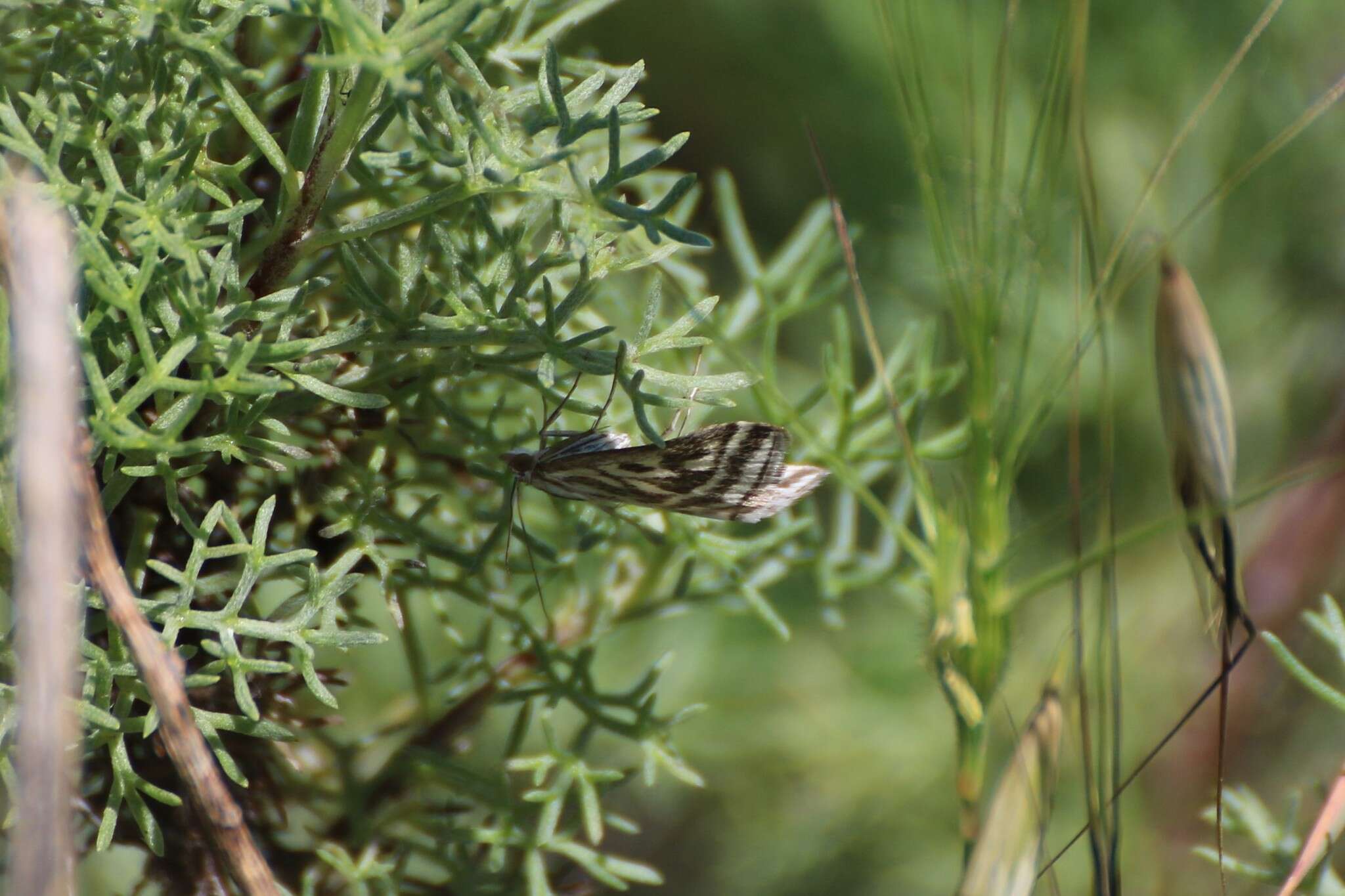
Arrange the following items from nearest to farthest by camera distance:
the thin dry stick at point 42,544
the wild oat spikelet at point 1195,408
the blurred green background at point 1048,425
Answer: the thin dry stick at point 42,544, the wild oat spikelet at point 1195,408, the blurred green background at point 1048,425

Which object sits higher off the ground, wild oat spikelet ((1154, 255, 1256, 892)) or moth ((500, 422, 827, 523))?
wild oat spikelet ((1154, 255, 1256, 892))

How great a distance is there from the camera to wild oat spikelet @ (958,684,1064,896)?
309 mm

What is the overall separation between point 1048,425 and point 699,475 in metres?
0.48

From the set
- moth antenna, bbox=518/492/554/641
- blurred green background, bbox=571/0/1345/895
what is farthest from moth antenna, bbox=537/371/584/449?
blurred green background, bbox=571/0/1345/895

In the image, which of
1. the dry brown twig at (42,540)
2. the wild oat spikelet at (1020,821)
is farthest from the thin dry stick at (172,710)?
the wild oat spikelet at (1020,821)

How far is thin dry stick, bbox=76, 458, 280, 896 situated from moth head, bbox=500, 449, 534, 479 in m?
0.12

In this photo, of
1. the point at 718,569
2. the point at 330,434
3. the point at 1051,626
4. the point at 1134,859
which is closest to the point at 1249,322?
the point at 1051,626

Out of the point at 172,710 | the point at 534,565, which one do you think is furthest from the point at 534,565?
the point at 172,710

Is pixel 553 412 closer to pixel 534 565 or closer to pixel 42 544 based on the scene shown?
pixel 534 565

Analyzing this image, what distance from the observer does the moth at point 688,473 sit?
0.33 meters

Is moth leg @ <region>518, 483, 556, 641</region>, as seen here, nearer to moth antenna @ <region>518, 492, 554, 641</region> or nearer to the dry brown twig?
moth antenna @ <region>518, 492, 554, 641</region>

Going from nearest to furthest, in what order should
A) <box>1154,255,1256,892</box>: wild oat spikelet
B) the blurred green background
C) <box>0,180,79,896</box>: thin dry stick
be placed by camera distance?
<box>0,180,79,896</box>: thin dry stick
<box>1154,255,1256,892</box>: wild oat spikelet
the blurred green background

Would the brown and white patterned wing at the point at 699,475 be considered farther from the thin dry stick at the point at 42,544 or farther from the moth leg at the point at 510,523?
the thin dry stick at the point at 42,544

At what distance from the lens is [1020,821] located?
317mm
